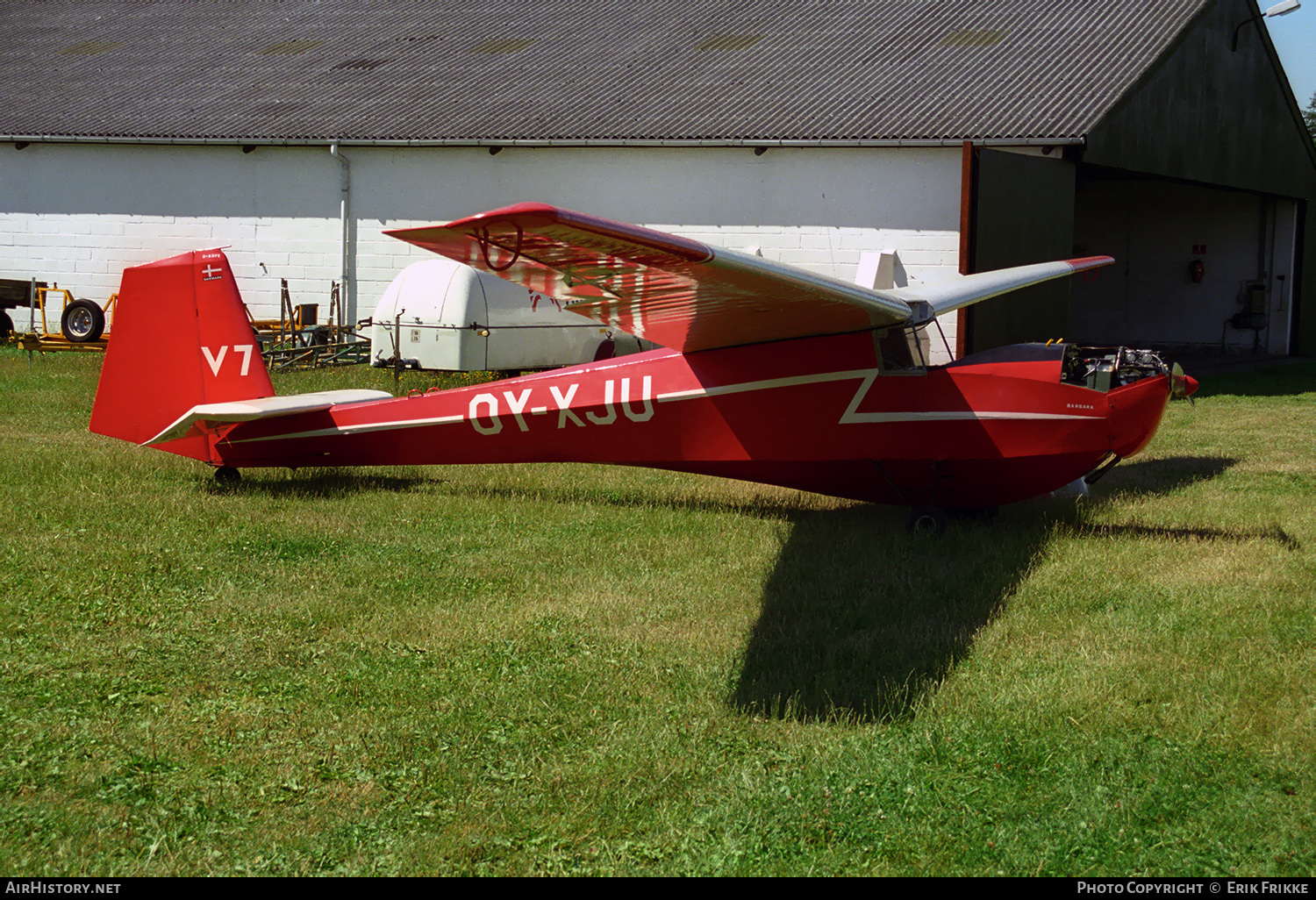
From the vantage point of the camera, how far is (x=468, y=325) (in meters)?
17.3

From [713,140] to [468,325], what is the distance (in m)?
5.72

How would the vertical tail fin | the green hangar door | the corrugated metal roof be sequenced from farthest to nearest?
the green hangar door, the corrugated metal roof, the vertical tail fin

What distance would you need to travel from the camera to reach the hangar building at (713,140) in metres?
18.7

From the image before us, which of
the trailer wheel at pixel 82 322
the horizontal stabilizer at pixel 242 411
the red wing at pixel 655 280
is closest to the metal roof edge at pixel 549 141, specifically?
the trailer wheel at pixel 82 322

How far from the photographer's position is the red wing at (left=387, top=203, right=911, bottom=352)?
15.3ft

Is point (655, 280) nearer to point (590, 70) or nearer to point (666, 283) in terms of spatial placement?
point (666, 283)

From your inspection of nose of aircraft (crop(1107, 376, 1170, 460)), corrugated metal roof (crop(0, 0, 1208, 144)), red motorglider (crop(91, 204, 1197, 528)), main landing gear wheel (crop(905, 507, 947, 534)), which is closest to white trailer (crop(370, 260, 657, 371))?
corrugated metal roof (crop(0, 0, 1208, 144))

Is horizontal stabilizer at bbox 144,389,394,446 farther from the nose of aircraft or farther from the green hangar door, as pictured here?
the green hangar door

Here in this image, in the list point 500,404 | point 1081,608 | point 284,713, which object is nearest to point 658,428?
point 500,404

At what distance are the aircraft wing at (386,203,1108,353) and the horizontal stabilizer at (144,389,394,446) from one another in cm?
291

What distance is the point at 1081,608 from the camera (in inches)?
256

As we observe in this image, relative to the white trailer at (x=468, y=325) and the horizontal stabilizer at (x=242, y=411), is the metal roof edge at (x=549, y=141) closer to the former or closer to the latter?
the white trailer at (x=468, y=325)
